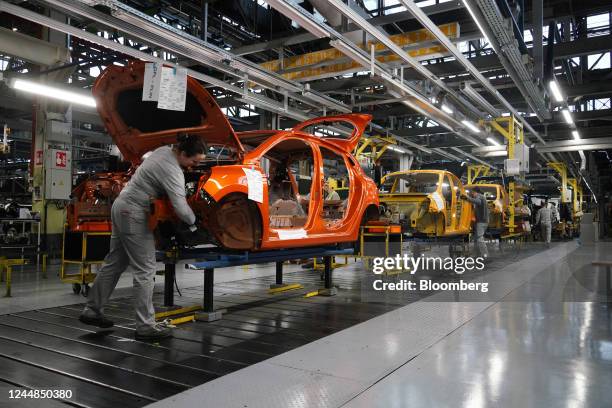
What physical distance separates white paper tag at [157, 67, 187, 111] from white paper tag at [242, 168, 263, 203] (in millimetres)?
785

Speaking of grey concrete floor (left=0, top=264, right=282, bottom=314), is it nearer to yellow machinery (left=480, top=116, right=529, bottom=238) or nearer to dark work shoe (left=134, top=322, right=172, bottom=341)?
dark work shoe (left=134, top=322, right=172, bottom=341)

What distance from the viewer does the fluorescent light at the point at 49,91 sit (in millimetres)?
7160

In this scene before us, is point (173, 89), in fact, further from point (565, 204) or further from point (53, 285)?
point (565, 204)

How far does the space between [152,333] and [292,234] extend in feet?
5.53

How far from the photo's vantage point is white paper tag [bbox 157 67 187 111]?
11.8 ft

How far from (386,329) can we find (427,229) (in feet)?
13.4

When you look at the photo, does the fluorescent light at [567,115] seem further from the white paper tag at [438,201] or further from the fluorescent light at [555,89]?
the white paper tag at [438,201]

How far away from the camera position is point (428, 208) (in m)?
7.40

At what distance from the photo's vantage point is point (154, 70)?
3752 mm

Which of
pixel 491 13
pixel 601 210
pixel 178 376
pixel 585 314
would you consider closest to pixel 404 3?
pixel 491 13

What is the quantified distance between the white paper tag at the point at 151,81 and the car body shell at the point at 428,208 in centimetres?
467

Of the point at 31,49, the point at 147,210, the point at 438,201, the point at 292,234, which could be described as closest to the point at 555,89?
the point at 438,201

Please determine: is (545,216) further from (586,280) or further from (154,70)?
(154,70)

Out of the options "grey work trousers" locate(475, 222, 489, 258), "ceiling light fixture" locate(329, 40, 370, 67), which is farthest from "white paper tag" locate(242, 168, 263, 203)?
"grey work trousers" locate(475, 222, 489, 258)
